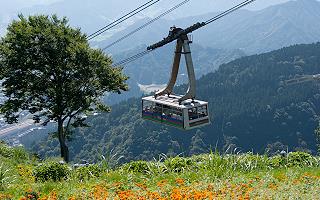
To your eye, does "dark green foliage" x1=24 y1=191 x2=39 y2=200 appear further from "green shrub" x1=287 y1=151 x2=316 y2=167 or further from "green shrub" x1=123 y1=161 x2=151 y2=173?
"green shrub" x1=287 y1=151 x2=316 y2=167

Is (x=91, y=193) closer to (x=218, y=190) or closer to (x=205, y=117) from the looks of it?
(x=218, y=190)

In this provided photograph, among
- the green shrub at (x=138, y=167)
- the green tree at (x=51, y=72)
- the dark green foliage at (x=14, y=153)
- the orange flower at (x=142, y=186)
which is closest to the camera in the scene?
the orange flower at (x=142, y=186)

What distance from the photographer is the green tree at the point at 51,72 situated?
3225 cm

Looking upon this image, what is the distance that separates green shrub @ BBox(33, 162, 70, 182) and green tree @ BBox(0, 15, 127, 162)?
52.1 feet

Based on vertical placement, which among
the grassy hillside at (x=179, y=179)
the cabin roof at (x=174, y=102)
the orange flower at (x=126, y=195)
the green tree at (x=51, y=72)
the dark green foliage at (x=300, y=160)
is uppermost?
the green tree at (x=51, y=72)

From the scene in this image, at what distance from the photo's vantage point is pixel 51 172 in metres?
15.9

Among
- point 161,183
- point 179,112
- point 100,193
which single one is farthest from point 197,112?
point 100,193

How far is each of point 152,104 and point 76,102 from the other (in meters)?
12.9

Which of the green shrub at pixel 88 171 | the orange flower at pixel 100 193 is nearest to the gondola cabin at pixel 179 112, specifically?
the green shrub at pixel 88 171

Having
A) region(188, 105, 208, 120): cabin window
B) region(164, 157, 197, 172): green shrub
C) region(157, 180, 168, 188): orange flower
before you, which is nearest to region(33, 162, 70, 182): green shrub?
region(164, 157, 197, 172): green shrub

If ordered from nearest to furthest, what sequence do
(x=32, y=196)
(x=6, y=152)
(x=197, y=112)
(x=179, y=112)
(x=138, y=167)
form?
(x=32, y=196) < (x=138, y=167) < (x=179, y=112) < (x=197, y=112) < (x=6, y=152)

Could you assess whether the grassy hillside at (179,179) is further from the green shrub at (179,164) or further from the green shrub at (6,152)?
the green shrub at (6,152)

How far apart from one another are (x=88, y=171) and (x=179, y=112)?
5201 millimetres

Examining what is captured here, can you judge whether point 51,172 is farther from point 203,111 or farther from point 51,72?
point 51,72
